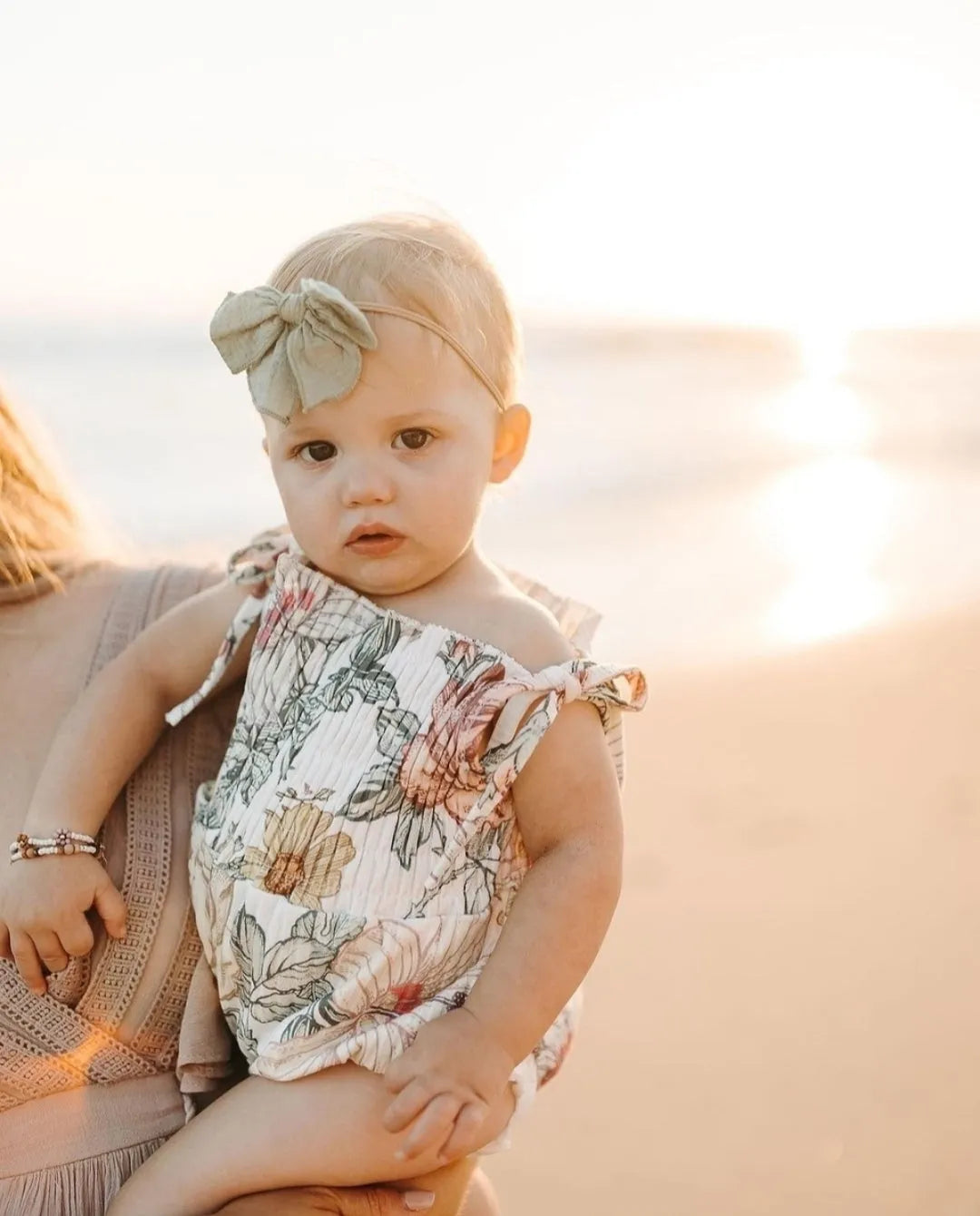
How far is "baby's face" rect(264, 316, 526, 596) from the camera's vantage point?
1671 millimetres

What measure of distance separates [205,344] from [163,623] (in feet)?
37.9

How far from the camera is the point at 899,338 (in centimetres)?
1728

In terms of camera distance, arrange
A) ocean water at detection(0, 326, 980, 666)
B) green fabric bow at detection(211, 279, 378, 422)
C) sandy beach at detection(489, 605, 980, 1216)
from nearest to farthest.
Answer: green fabric bow at detection(211, 279, 378, 422) < sandy beach at detection(489, 605, 980, 1216) < ocean water at detection(0, 326, 980, 666)

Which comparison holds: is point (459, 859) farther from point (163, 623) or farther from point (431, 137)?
point (431, 137)

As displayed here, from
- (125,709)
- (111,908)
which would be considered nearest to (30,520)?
(125,709)

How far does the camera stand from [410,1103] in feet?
5.06

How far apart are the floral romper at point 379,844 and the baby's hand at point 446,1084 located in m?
0.03

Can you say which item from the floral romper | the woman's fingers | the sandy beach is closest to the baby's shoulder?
the floral romper

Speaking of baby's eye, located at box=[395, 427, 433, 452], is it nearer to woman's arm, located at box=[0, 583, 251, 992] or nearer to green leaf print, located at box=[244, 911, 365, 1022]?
woman's arm, located at box=[0, 583, 251, 992]

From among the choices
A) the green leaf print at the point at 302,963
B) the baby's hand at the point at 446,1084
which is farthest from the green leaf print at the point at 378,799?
the baby's hand at the point at 446,1084

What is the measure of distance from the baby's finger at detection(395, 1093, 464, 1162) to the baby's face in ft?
1.85

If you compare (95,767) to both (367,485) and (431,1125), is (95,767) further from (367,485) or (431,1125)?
(431,1125)

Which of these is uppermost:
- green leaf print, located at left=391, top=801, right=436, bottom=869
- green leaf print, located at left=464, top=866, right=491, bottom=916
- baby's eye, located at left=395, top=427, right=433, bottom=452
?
baby's eye, located at left=395, top=427, right=433, bottom=452

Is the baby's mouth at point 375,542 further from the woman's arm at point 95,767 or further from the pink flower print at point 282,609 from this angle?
the woman's arm at point 95,767
